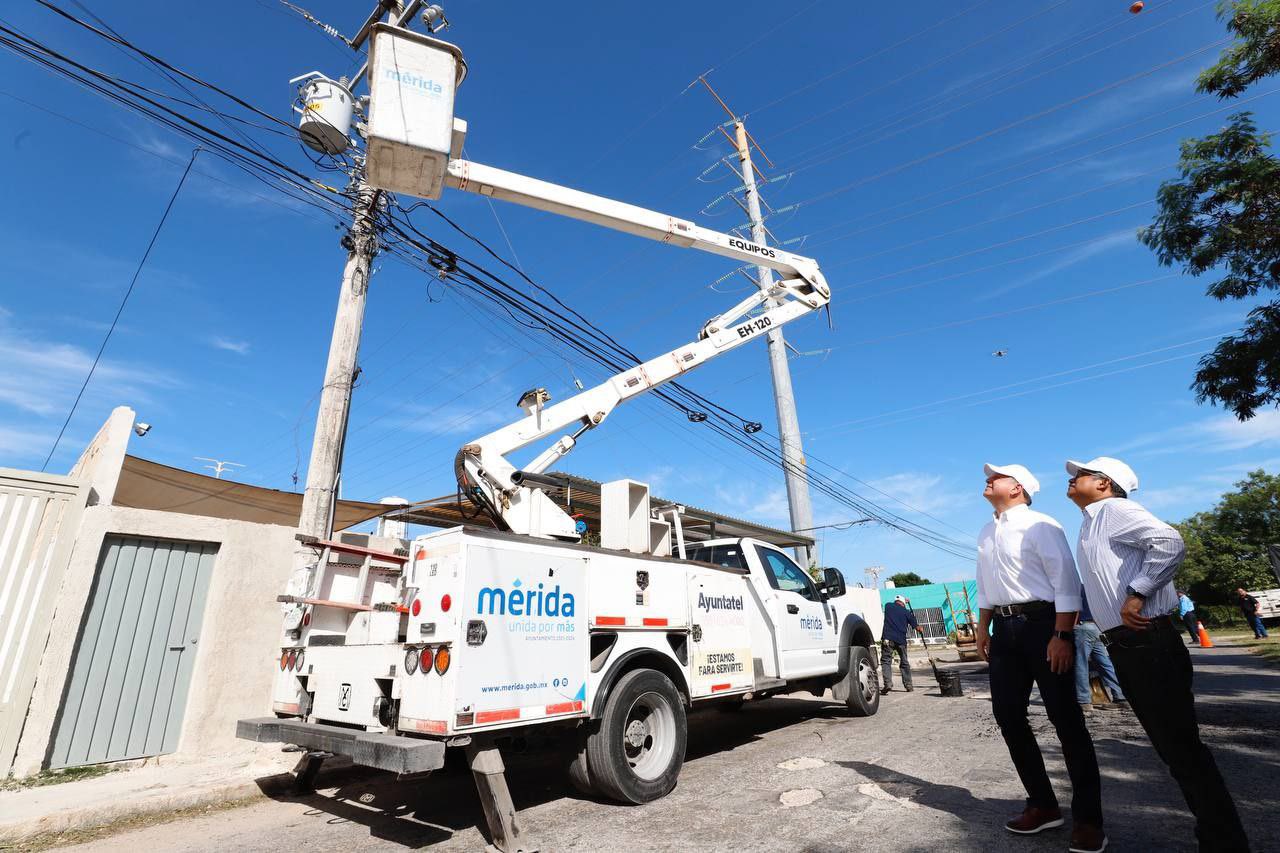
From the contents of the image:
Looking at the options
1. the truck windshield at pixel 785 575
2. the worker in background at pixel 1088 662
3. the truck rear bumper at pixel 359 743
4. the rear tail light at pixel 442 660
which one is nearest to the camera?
the truck rear bumper at pixel 359 743

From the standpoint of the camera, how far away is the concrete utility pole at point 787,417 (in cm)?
1992

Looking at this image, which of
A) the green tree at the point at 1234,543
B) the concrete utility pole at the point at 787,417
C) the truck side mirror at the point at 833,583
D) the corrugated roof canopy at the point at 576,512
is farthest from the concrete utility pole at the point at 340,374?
the green tree at the point at 1234,543

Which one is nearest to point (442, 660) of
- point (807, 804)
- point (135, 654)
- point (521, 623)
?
A: point (521, 623)

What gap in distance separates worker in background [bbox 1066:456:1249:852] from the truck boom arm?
3830mm

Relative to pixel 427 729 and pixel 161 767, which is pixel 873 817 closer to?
pixel 427 729

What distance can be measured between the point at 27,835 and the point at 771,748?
5.80 m

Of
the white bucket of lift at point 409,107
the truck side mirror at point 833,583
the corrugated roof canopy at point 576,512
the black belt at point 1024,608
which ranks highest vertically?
the white bucket of lift at point 409,107

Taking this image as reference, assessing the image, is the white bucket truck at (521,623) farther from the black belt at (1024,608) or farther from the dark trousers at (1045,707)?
the black belt at (1024,608)

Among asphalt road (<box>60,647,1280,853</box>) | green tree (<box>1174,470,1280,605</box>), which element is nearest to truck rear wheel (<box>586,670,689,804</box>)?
asphalt road (<box>60,647,1280,853</box>)

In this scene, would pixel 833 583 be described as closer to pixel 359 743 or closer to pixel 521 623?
pixel 521 623

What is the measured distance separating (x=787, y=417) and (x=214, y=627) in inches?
697

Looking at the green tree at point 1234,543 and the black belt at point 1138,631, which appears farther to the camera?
the green tree at point 1234,543

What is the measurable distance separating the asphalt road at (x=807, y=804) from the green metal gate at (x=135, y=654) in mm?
2517

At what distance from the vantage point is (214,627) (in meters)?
6.84
